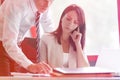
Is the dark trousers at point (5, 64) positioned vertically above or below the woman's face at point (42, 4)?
below

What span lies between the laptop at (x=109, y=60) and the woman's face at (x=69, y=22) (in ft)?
0.63

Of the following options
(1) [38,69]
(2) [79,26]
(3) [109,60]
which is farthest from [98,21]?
(1) [38,69]

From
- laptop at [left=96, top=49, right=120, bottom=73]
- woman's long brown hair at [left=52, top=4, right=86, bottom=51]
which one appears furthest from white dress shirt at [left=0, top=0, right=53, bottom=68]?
laptop at [left=96, top=49, right=120, bottom=73]

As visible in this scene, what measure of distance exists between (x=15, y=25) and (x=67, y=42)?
0.89 feet

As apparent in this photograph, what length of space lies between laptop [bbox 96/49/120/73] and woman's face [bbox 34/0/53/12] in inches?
13.9

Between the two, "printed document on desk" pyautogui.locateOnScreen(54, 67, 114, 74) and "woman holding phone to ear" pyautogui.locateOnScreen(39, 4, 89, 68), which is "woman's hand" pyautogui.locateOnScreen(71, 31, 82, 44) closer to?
"woman holding phone to ear" pyautogui.locateOnScreen(39, 4, 89, 68)

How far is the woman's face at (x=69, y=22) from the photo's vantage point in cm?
143

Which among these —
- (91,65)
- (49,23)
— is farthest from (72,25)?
(91,65)

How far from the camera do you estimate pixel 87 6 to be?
56.4 inches

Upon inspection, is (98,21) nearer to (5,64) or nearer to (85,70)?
(85,70)

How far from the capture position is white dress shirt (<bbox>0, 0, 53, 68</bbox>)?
1.38 m

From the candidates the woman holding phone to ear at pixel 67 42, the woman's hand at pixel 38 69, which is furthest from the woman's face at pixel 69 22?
the woman's hand at pixel 38 69

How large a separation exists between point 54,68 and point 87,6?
348 millimetres

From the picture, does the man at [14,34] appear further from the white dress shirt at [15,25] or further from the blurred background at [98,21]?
the blurred background at [98,21]
